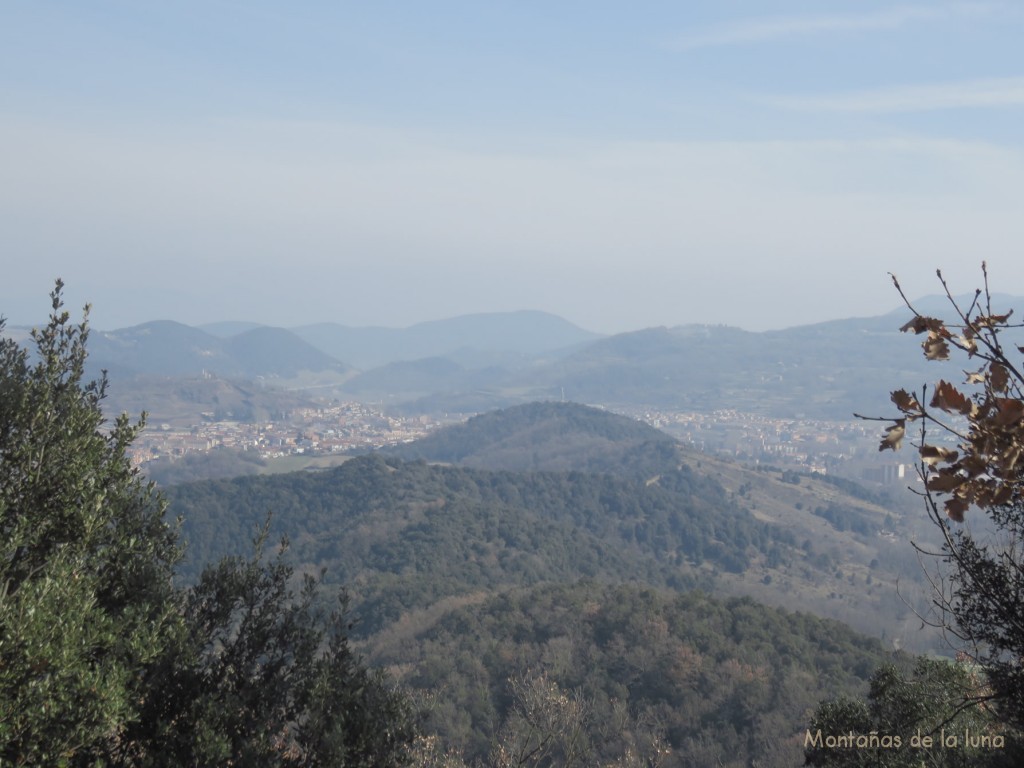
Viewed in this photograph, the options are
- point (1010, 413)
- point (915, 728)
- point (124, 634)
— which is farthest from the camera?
point (915, 728)

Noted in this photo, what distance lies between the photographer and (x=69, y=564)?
150 inches

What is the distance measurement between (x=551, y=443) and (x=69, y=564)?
313 ft

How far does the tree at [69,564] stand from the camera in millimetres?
3234

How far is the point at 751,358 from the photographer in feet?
650

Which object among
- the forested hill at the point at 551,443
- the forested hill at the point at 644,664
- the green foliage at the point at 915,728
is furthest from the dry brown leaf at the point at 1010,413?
the forested hill at the point at 551,443

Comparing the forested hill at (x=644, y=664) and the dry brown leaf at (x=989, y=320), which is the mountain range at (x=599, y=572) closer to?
the forested hill at (x=644, y=664)

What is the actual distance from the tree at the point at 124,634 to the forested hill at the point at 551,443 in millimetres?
76560

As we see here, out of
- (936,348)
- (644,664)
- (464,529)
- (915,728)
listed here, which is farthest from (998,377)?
(464,529)

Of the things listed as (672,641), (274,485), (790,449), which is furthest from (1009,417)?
(790,449)

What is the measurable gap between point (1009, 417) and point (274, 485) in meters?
55.4

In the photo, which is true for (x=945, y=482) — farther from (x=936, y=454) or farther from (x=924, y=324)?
(x=924, y=324)

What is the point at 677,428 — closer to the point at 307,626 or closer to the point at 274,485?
the point at 274,485

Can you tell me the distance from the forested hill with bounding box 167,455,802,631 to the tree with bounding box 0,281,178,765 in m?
28.4

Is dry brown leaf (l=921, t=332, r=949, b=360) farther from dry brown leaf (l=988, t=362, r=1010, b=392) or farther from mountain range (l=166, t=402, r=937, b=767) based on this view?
mountain range (l=166, t=402, r=937, b=767)
